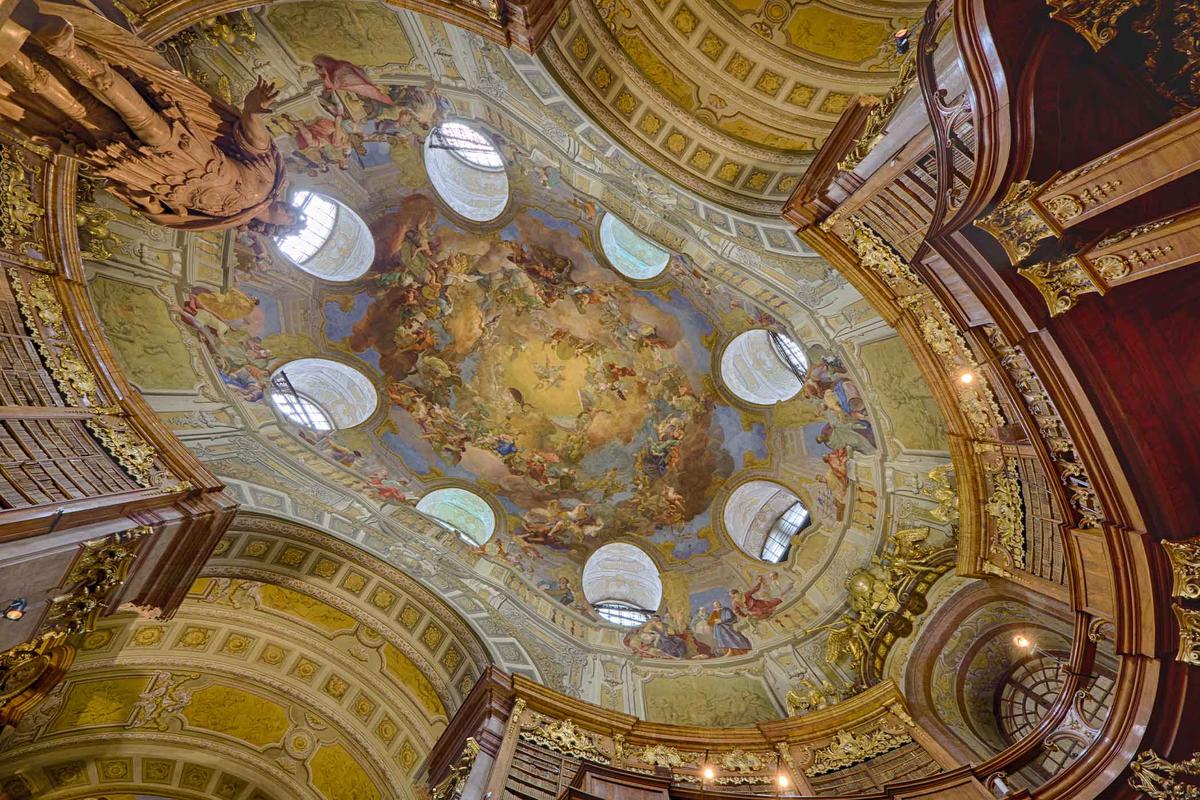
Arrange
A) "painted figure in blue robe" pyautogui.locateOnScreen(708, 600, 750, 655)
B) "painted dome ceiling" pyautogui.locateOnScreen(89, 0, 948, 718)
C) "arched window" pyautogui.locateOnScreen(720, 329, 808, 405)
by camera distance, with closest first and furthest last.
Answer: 1. "painted dome ceiling" pyautogui.locateOnScreen(89, 0, 948, 718)
2. "painted figure in blue robe" pyautogui.locateOnScreen(708, 600, 750, 655)
3. "arched window" pyautogui.locateOnScreen(720, 329, 808, 405)

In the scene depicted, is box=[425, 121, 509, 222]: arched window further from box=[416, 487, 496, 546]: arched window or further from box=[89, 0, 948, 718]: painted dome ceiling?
box=[416, 487, 496, 546]: arched window

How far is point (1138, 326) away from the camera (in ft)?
18.6

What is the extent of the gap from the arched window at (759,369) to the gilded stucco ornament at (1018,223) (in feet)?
29.7

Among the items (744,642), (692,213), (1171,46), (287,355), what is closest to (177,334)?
(287,355)

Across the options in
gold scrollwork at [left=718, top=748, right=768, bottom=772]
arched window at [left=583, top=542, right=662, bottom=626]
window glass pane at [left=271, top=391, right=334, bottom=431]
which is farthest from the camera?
arched window at [left=583, top=542, right=662, bottom=626]

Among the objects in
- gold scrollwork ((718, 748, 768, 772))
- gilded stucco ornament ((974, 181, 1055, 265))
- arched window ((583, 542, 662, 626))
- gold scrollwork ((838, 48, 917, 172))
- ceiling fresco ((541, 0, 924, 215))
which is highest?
ceiling fresco ((541, 0, 924, 215))

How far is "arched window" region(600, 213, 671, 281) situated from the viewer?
1527 centimetres

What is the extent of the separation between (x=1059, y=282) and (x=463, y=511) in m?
13.6

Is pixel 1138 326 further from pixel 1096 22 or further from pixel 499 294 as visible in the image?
pixel 499 294

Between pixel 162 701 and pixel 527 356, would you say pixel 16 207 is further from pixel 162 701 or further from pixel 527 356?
pixel 527 356

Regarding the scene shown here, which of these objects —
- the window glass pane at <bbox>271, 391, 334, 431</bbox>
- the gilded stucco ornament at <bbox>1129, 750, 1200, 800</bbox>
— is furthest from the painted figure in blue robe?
the window glass pane at <bbox>271, 391, 334, 431</bbox>

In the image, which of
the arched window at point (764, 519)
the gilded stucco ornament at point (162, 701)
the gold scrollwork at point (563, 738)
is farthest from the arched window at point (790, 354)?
the gilded stucco ornament at point (162, 701)

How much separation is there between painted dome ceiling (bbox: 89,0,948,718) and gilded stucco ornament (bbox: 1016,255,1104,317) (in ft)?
14.4

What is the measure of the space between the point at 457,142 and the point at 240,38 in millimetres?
6475
